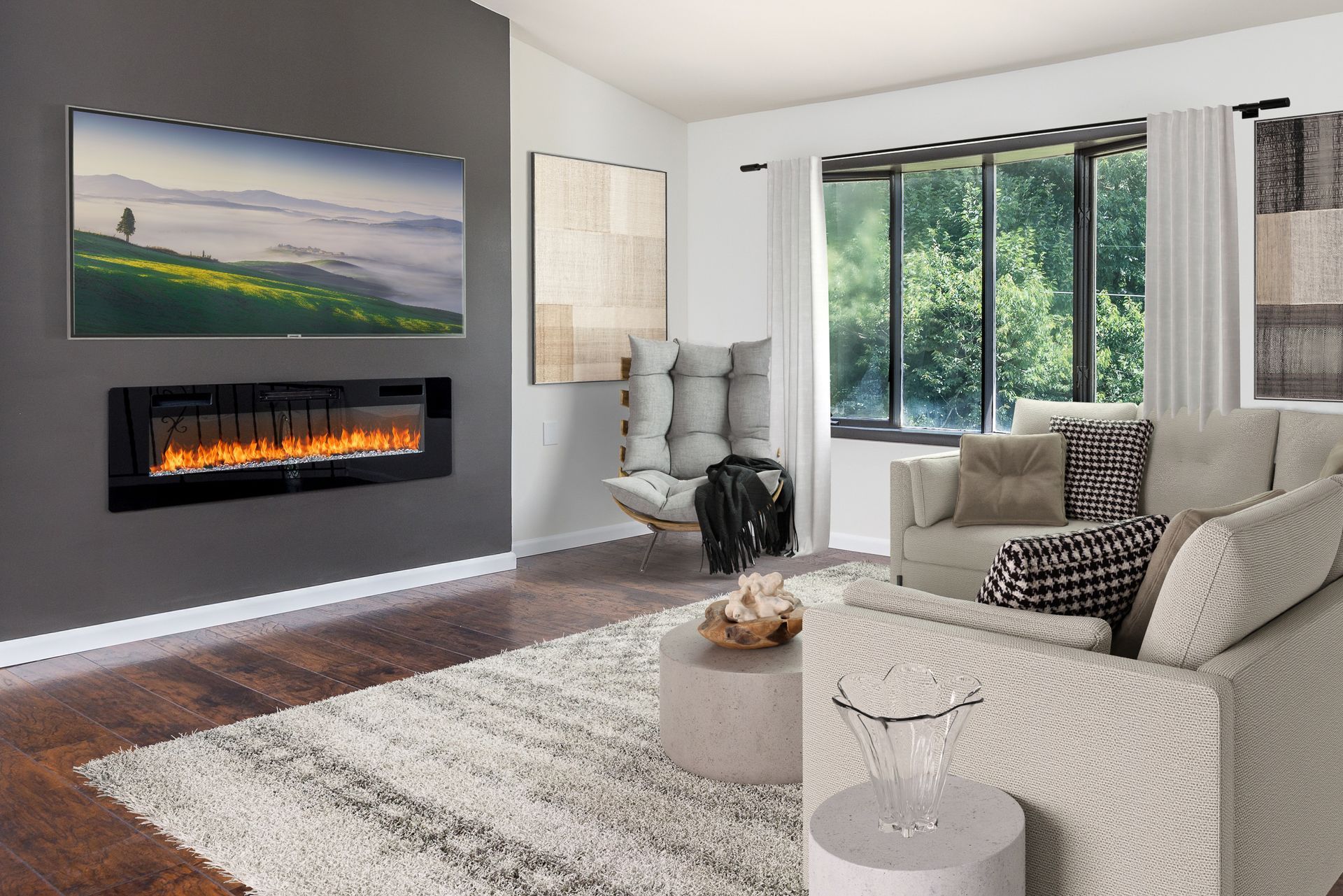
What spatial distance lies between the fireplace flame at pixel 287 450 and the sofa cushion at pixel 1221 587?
3695mm

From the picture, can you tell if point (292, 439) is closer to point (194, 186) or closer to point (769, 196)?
point (194, 186)

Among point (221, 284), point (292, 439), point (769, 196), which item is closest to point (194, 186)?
point (221, 284)

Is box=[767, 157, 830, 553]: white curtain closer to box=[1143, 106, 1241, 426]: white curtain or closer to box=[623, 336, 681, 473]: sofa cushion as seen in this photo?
box=[623, 336, 681, 473]: sofa cushion

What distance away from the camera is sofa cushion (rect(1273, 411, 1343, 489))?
4020 millimetres

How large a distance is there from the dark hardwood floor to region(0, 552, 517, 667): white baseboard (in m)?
0.05

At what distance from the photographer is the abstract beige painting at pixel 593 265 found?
5.88 metres

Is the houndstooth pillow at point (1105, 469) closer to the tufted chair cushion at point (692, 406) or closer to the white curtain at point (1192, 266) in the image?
the white curtain at point (1192, 266)

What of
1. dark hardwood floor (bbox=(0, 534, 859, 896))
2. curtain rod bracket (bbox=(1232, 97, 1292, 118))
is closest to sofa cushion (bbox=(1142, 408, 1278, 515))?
curtain rod bracket (bbox=(1232, 97, 1292, 118))

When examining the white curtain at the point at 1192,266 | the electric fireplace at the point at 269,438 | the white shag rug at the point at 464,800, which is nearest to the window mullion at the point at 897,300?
the white curtain at the point at 1192,266

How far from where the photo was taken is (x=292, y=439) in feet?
15.4

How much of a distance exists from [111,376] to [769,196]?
11.5ft

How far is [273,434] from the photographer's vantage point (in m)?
4.62

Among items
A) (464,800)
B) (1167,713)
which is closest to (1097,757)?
(1167,713)

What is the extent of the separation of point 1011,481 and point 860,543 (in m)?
1.75
